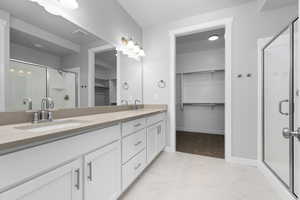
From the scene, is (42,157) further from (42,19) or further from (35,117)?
(42,19)

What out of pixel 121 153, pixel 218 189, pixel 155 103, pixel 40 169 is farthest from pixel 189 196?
pixel 155 103

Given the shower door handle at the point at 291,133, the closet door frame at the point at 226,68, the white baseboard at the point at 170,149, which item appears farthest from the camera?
the white baseboard at the point at 170,149

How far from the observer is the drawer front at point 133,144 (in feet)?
4.39

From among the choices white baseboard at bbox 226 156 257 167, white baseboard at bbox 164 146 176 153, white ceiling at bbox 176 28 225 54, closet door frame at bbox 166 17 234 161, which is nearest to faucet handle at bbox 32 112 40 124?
closet door frame at bbox 166 17 234 161

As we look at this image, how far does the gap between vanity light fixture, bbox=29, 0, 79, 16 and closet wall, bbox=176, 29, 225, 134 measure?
8.97 ft

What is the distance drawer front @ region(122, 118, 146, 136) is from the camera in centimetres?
134

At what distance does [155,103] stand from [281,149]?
189 centimetres

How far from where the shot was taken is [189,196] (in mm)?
1387

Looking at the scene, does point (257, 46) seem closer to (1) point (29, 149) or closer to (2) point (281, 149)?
(2) point (281, 149)

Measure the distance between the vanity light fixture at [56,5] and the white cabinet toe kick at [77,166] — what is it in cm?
122

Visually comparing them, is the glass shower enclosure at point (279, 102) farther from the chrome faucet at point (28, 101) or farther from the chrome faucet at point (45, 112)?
the chrome faucet at point (28, 101)

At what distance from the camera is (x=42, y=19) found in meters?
1.25

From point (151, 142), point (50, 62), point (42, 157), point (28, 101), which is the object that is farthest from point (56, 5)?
point (151, 142)

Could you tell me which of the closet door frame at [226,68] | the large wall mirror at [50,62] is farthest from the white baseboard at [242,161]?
the large wall mirror at [50,62]
